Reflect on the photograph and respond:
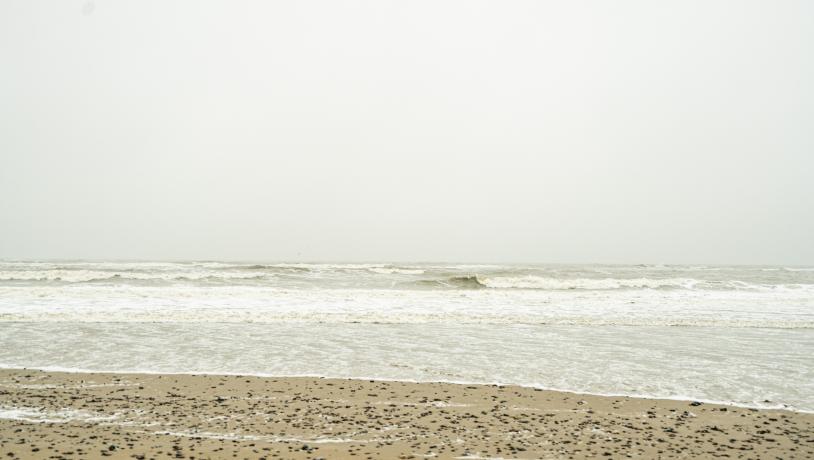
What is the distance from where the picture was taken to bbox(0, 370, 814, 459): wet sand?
17.5 feet

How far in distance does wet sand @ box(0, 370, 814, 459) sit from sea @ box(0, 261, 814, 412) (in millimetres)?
809

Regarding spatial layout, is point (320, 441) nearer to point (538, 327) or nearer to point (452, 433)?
point (452, 433)

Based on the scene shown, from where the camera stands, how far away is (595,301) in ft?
74.9

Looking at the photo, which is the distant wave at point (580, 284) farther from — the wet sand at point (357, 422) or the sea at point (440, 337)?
the wet sand at point (357, 422)

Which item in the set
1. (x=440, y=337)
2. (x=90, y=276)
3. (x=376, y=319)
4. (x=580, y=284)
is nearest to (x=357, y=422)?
(x=440, y=337)

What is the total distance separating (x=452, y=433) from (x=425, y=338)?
6896 millimetres

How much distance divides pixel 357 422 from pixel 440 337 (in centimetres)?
688

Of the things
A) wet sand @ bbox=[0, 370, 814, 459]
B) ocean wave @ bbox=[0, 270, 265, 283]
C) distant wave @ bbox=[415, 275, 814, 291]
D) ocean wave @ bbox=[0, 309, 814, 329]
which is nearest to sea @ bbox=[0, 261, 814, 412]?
ocean wave @ bbox=[0, 309, 814, 329]

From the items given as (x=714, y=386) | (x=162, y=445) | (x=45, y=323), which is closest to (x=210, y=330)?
(x=45, y=323)

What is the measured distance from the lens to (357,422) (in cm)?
628

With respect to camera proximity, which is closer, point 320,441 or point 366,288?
point 320,441

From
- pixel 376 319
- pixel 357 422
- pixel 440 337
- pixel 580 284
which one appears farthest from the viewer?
pixel 580 284

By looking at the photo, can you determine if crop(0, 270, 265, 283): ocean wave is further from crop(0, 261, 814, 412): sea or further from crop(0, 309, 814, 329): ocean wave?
crop(0, 309, 814, 329): ocean wave

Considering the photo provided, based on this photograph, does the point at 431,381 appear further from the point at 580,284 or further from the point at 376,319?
the point at 580,284
